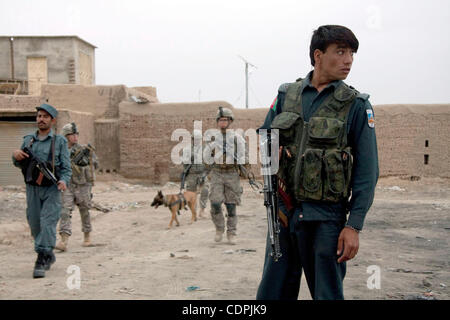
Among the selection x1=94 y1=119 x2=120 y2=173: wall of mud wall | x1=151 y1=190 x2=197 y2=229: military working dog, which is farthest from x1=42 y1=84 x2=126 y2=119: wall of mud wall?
x1=151 y1=190 x2=197 y2=229: military working dog

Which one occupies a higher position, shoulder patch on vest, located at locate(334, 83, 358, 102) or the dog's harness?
shoulder patch on vest, located at locate(334, 83, 358, 102)

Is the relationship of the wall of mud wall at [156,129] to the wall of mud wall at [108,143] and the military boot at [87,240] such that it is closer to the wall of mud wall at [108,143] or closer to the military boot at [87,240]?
the wall of mud wall at [108,143]

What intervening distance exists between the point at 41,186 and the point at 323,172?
3637 mm

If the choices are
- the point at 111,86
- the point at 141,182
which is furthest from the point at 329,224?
the point at 111,86

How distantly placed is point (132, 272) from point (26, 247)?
2765mm

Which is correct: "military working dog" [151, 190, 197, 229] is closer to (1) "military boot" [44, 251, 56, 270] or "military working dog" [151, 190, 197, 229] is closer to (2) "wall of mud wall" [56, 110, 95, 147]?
(1) "military boot" [44, 251, 56, 270]

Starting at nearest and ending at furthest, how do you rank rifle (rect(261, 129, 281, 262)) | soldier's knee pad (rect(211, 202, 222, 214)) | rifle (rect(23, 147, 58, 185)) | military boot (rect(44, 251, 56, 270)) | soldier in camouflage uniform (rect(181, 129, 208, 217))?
1. rifle (rect(261, 129, 281, 262))
2. rifle (rect(23, 147, 58, 185))
3. military boot (rect(44, 251, 56, 270))
4. soldier's knee pad (rect(211, 202, 222, 214))
5. soldier in camouflage uniform (rect(181, 129, 208, 217))

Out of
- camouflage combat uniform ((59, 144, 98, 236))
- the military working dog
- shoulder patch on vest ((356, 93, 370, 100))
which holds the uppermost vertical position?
shoulder patch on vest ((356, 93, 370, 100))

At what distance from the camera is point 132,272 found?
204 inches

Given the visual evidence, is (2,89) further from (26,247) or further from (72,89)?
(26,247)

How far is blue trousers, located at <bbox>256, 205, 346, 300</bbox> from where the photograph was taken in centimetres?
236

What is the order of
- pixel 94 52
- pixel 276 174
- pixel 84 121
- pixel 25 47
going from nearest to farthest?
pixel 276 174 < pixel 84 121 < pixel 25 47 < pixel 94 52

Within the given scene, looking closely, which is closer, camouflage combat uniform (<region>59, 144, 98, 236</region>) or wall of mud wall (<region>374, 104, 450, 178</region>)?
camouflage combat uniform (<region>59, 144, 98, 236</region>)

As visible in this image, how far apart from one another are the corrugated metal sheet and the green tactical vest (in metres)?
13.6
